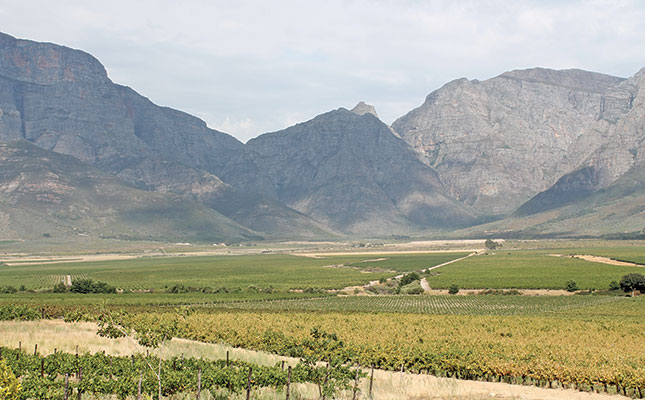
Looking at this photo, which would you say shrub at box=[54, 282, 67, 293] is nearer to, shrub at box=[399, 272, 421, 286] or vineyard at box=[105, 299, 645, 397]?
vineyard at box=[105, 299, 645, 397]

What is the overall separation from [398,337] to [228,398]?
906 inches

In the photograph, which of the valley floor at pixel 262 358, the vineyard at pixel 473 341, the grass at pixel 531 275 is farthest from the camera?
the grass at pixel 531 275

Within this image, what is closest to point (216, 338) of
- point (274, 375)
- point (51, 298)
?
point (274, 375)

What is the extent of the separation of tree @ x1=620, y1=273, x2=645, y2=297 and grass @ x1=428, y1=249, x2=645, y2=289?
4379 mm

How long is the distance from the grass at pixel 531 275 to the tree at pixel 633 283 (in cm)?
438

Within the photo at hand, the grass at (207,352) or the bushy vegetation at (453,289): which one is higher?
the grass at (207,352)

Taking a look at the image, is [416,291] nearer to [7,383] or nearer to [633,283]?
[633,283]

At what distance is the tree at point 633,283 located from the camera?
100000mm

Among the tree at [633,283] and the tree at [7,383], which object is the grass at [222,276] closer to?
the tree at [633,283]

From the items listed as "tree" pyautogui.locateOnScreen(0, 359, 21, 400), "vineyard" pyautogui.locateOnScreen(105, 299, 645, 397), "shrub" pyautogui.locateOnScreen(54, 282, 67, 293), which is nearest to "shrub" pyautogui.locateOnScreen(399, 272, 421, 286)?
"vineyard" pyautogui.locateOnScreen(105, 299, 645, 397)

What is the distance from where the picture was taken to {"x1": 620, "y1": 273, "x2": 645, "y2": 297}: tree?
100000mm

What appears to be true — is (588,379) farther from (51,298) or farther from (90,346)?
(51,298)

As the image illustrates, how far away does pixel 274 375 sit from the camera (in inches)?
1298

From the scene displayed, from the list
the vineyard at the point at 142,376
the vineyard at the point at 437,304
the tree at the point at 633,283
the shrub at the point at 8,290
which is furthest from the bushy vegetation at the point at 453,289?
the vineyard at the point at 142,376
